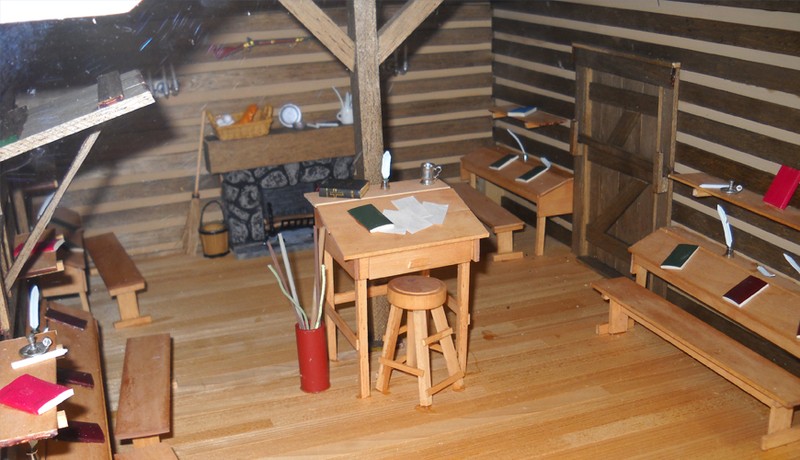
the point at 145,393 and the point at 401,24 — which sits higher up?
the point at 401,24

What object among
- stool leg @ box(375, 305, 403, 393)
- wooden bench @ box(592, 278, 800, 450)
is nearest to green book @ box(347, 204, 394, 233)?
stool leg @ box(375, 305, 403, 393)

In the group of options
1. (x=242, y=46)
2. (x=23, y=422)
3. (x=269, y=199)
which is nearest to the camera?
(x=23, y=422)

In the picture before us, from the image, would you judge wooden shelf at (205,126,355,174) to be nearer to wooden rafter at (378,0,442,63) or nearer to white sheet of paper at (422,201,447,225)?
wooden rafter at (378,0,442,63)

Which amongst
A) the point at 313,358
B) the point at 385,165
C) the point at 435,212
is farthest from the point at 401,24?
the point at 313,358

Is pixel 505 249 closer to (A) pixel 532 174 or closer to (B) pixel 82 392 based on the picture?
(A) pixel 532 174

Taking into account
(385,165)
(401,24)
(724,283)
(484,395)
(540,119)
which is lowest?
(484,395)

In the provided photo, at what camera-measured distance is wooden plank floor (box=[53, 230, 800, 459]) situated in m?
5.09

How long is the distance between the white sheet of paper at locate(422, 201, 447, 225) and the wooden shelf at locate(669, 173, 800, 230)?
1888 mm

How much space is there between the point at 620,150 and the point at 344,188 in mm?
2766

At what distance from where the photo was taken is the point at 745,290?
5.41 metres

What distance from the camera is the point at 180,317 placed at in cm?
711

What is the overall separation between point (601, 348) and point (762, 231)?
143cm

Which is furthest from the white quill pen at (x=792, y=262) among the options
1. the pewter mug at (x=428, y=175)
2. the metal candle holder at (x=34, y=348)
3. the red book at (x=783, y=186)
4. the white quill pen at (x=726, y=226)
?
the metal candle holder at (x=34, y=348)

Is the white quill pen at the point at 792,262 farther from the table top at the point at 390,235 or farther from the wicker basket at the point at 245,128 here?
the wicker basket at the point at 245,128
